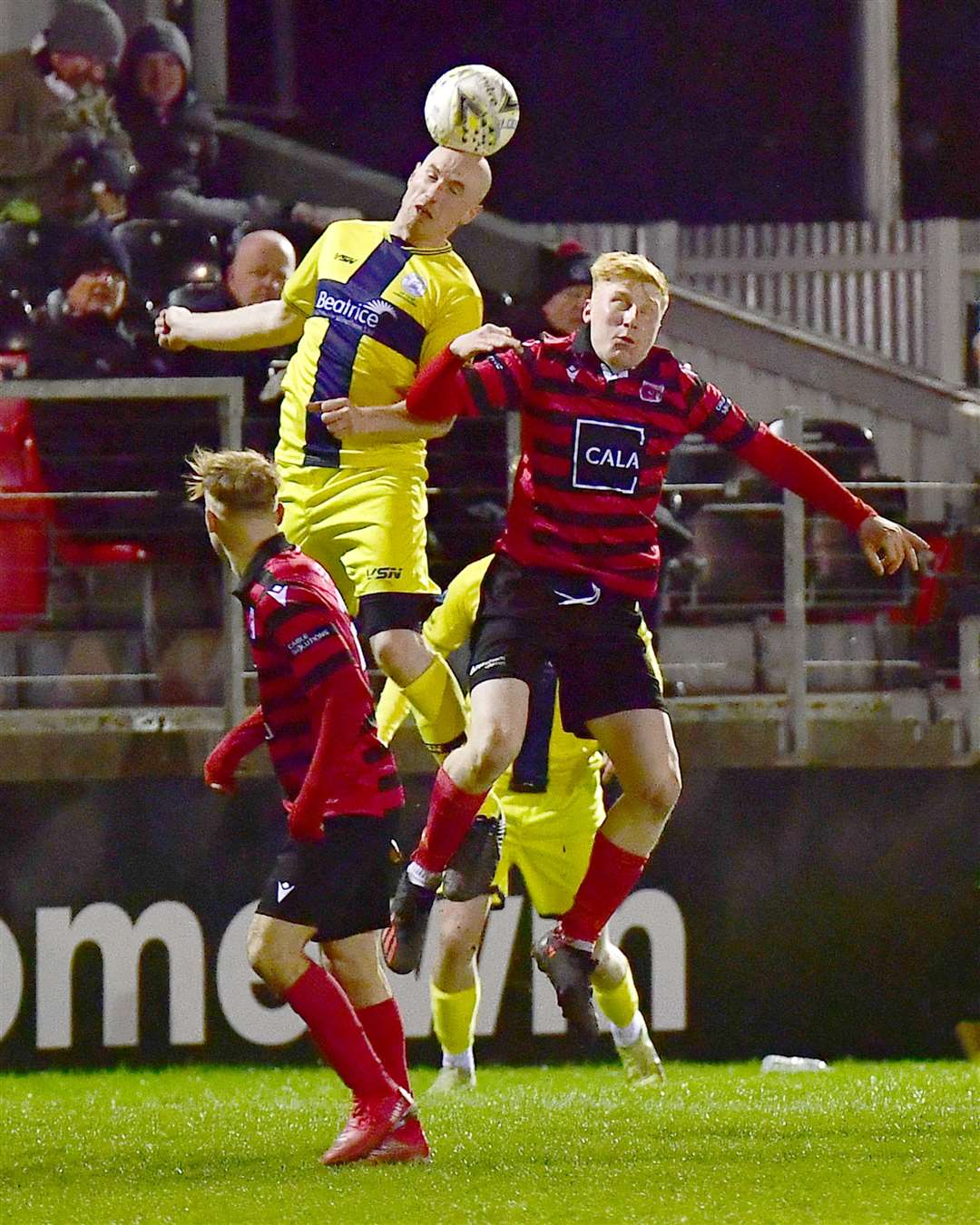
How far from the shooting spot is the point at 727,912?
737 cm

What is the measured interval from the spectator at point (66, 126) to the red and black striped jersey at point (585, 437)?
434 centimetres

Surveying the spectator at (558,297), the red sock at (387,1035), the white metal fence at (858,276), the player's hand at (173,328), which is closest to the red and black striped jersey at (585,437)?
the player's hand at (173,328)

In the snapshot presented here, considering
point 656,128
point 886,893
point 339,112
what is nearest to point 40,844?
point 886,893

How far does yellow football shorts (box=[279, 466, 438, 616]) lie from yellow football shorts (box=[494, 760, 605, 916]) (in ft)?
3.72

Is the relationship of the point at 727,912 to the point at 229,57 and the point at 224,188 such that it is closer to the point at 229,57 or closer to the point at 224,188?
the point at 224,188

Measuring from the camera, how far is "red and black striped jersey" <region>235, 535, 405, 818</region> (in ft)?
14.7

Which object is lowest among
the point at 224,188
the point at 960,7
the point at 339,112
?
the point at 224,188

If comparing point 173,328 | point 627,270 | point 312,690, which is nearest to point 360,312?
point 173,328

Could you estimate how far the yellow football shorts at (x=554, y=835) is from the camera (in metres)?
6.62

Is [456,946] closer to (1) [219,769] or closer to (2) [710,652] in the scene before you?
(1) [219,769]

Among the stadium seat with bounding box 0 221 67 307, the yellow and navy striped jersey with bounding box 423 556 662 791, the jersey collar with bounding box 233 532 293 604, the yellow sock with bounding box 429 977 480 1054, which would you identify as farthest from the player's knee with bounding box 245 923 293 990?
the stadium seat with bounding box 0 221 67 307

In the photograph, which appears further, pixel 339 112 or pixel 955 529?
pixel 339 112

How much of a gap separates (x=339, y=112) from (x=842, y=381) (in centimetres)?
343

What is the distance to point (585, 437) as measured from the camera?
5109 millimetres
